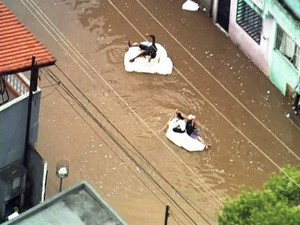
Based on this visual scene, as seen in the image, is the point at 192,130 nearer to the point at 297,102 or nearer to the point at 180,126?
the point at 180,126

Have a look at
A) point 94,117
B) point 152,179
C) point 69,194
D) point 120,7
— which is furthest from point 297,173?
point 120,7

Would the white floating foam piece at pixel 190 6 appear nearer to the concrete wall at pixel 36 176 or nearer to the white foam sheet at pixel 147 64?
the white foam sheet at pixel 147 64

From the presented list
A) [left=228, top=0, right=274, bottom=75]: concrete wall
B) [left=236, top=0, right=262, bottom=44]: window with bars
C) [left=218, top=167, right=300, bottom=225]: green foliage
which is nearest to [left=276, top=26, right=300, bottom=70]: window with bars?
[left=228, top=0, right=274, bottom=75]: concrete wall

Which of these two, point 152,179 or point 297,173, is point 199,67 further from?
point 297,173

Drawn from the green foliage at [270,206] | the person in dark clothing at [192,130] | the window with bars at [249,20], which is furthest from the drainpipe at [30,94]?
the window with bars at [249,20]

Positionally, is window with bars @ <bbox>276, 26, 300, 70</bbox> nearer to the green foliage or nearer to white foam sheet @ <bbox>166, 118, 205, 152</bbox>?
white foam sheet @ <bbox>166, 118, 205, 152</bbox>
